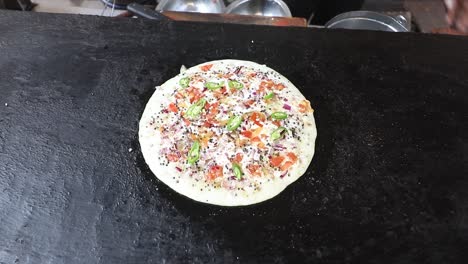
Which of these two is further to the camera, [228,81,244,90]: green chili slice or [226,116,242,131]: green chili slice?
[228,81,244,90]: green chili slice

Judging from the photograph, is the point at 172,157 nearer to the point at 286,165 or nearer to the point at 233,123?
the point at 233,123

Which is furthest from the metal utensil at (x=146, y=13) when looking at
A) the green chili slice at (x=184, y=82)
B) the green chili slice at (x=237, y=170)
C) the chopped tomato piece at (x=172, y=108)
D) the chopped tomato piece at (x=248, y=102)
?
the green chili slice at (x=237, y=170)

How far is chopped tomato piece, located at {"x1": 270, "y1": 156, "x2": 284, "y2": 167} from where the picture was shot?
197 centimetres

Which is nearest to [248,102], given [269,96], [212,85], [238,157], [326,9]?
[269,96]

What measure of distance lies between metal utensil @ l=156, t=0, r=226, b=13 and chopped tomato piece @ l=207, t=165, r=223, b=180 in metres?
1.59

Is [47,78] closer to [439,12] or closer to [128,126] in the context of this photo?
[128,126]

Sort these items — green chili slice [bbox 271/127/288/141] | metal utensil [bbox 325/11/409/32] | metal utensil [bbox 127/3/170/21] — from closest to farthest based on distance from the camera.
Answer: green chili slice [bbox 271/127/288/141] < metal utensil [bbox 127/3/170/21] < metal utensil [bbox 325/11/409/32]

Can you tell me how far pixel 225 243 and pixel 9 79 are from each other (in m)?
1.61

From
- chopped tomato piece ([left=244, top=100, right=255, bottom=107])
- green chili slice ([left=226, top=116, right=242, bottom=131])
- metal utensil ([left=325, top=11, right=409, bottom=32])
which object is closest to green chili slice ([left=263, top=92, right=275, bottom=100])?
chopped tomato piece ([left=244, top=100, right=255, bottom=107])

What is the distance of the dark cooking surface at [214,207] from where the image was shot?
5.83 ft

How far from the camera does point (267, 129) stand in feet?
6.78

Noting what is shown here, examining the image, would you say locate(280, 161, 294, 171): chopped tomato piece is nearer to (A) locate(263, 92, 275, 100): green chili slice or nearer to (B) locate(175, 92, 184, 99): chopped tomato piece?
(A) locate(263, 92, 275, 100): green chili slice

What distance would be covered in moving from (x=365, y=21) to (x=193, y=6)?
4.29 feet

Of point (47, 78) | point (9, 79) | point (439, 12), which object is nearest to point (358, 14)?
point (439, 12)
